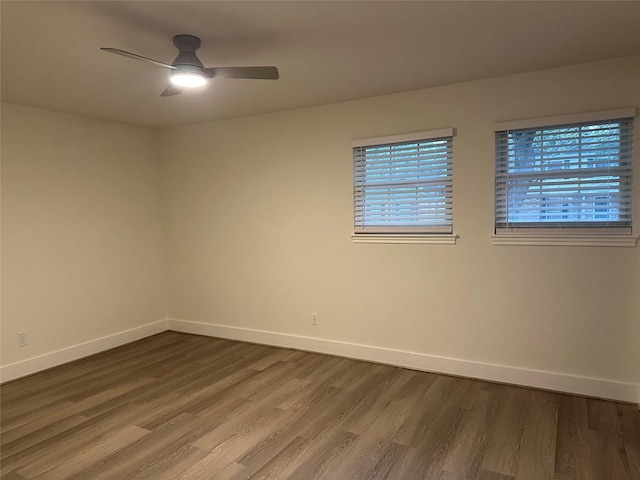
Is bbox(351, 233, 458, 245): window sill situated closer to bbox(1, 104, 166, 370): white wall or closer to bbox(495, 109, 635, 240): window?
bbox(495, 109, 635, 240): window

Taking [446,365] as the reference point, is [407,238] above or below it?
above

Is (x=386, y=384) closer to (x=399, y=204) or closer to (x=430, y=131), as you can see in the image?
(x=399, y=204)

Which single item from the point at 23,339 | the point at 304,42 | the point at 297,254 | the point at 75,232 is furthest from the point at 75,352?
the point at 304,42

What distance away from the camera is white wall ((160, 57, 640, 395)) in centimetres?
322

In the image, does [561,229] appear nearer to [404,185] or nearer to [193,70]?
[404,185]

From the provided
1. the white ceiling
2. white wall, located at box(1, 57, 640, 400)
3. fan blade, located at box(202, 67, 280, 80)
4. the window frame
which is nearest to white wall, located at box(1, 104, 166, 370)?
white wall, located at box(1, 57, 640, 400)

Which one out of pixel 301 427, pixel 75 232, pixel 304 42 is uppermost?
pixel 304 42

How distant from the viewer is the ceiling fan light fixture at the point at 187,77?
2.52 meters

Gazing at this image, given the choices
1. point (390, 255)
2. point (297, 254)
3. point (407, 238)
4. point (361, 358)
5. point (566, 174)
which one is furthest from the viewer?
point (297, 254)

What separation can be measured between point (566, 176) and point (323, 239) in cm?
215

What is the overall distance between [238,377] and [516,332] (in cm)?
235

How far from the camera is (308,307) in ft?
14.6

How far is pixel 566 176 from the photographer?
3256 millimetres

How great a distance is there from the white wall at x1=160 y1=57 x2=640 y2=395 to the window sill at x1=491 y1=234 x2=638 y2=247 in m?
0.05
